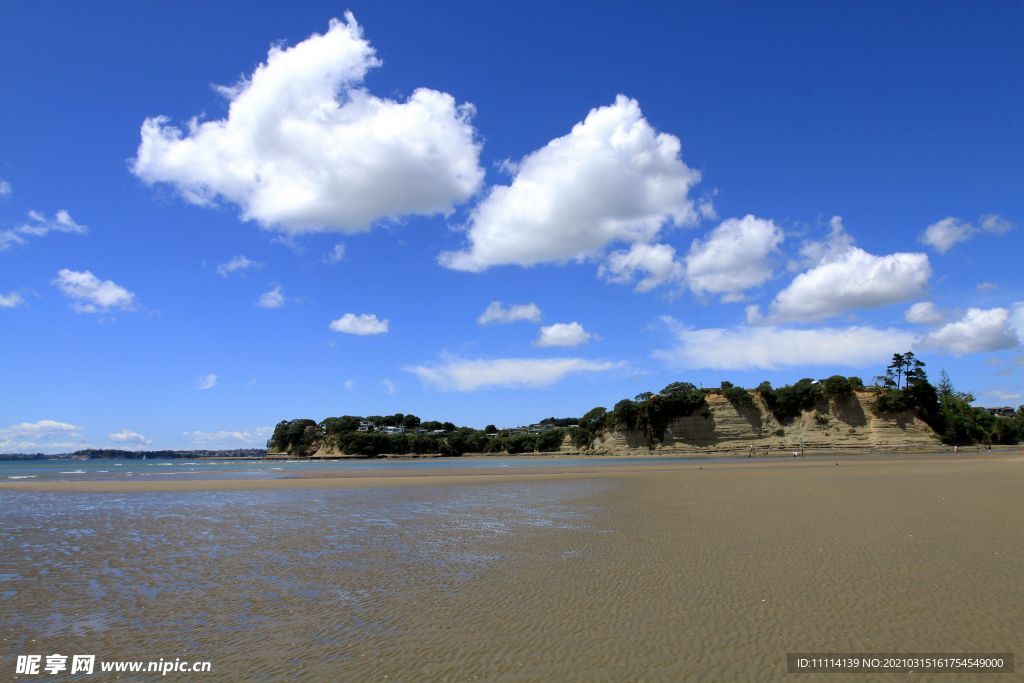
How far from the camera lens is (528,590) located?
29.9ft

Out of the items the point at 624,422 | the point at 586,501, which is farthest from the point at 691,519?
the point at 624,422

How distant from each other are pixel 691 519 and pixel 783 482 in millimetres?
15754

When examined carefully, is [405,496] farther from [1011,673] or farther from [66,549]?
[1011,673]

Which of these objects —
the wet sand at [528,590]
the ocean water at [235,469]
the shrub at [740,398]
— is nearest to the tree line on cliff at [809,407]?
the shrub at [740,398]

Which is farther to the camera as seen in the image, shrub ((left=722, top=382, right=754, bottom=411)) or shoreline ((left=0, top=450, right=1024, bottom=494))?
shrub ((left=722, top=382, right=754, bottom=411))

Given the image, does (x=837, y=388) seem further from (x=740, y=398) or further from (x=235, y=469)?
(x=235, y=469)

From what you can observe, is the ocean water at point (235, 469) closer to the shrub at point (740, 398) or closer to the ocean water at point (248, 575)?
the shrub at point (740, 398)

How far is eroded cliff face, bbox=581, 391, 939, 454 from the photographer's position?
94.9 meters

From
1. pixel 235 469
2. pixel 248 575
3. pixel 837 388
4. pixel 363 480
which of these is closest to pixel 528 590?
pixel 248 575

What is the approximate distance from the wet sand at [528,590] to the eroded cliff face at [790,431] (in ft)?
292

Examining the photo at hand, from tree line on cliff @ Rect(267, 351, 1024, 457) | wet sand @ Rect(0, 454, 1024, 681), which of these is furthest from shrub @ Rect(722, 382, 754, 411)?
wet sand @ Rect(0, 454, 1024, 681)

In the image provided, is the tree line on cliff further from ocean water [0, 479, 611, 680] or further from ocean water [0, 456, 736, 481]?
ocean water [0, 479, 611, 680]

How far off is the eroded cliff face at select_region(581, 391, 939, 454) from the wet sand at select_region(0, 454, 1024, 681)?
8900cm

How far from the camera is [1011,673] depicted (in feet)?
18.3
